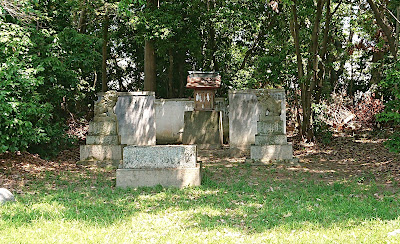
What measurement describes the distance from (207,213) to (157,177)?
2415 millimetres

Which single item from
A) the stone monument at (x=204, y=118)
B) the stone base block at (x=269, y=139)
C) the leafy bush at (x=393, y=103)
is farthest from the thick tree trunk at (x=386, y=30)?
the stone monument at (x=204, y=118)

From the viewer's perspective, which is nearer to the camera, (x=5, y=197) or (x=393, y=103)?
(x=5, y=197)

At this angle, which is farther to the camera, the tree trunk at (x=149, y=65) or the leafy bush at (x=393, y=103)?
the tree trunk at (x=149, y=65)

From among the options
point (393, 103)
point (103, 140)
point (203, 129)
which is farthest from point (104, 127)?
point (393, 103)

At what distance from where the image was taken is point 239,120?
15.7 meters

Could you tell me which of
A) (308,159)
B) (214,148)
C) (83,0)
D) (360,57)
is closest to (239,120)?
(214,148)

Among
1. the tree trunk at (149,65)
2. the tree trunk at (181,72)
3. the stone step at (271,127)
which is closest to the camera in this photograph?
the stone step at (271,127)

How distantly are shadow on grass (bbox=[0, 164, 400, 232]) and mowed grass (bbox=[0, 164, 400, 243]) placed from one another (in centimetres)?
2

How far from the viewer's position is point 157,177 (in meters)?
8.99

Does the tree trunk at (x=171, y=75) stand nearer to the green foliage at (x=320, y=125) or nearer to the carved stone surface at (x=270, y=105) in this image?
the green foliage at (x=320, y=125)

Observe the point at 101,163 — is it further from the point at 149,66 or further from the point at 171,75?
the point at 171,75

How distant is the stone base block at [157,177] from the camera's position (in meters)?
8.98

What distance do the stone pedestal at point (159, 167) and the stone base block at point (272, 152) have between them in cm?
438

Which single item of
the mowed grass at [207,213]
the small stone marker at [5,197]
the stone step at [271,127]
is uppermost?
the stone step at [271,127]
